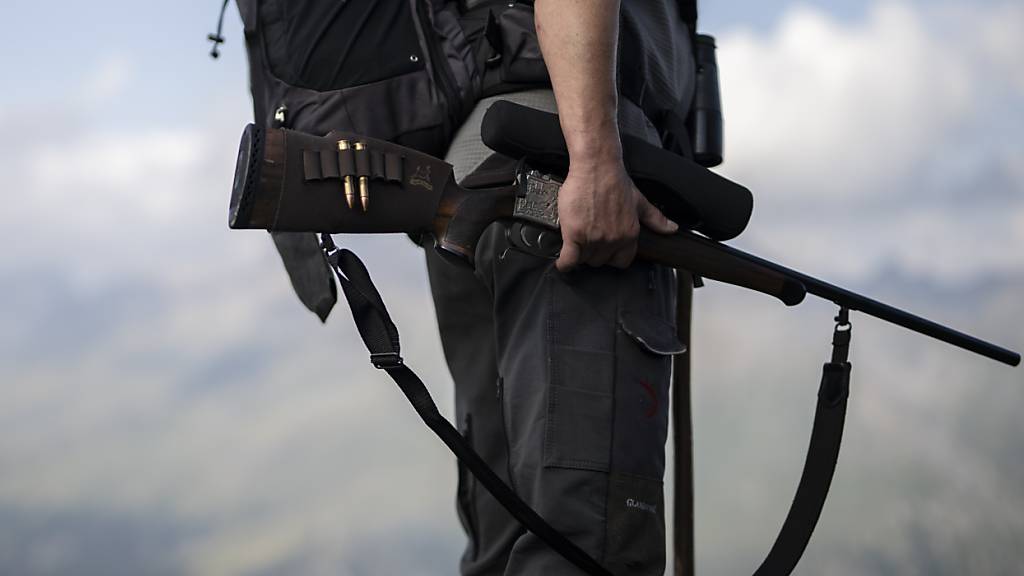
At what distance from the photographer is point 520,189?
1742 millimetres

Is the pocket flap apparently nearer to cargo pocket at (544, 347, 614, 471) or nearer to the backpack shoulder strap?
cargo pocket at (544, 347, 614, 471)

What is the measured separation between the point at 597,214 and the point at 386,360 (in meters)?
0.43

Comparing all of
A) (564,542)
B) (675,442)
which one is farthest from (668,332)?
(675,442)

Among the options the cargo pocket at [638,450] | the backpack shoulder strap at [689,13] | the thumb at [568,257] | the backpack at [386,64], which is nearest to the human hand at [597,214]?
the thumb at [568,257]

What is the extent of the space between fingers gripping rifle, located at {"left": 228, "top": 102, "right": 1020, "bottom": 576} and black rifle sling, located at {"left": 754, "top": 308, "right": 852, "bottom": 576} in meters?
0.47

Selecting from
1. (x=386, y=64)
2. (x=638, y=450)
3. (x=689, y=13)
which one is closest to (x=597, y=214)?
(x=638, y=450)

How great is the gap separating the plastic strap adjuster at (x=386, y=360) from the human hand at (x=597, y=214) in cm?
32

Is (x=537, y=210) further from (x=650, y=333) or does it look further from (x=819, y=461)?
(x=819, y=461)

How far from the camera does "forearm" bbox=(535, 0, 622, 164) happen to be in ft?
5.42

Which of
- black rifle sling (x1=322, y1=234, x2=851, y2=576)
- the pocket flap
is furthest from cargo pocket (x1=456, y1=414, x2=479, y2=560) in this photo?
the pocket flap

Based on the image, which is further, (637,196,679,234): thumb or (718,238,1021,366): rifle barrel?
(718,238,1021,366): rifle barrel

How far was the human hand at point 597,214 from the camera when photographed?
1.66 meters

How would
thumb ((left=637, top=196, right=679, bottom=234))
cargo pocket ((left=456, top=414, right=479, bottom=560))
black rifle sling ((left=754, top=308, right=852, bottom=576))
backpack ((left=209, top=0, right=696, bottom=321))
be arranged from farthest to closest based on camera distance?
1. cargo pocket ((left=456, top=414, right=479, bottom=560))
2. black rifle sling ((left=754, top=308, right=852, bottom=576))
3. backpack ((left=209, top=0, right=696, bottom=321))
4. thumb ((left=637, top=196, right=679, bottom=234))

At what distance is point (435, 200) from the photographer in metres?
1.74
